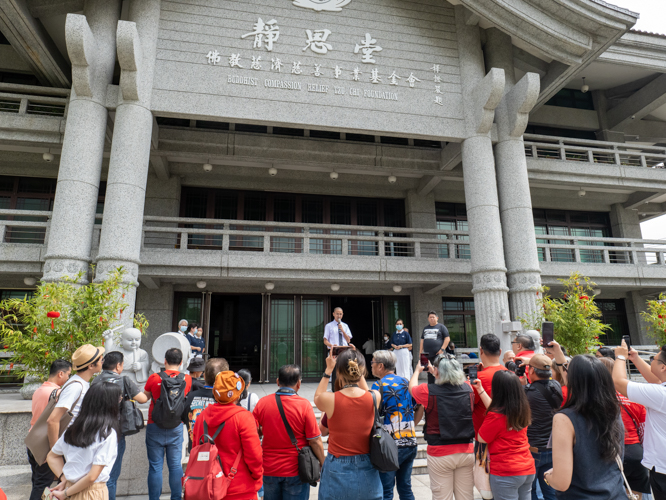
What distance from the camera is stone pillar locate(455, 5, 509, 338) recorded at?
34.0 feet

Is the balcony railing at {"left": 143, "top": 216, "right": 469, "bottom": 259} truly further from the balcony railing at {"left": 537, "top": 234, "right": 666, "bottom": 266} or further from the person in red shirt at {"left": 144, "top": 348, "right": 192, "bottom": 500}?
the person in red shirt at {"left": 144, "top": 348, "right": 192, "bottom": 500}

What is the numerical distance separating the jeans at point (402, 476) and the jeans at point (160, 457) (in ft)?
7.64

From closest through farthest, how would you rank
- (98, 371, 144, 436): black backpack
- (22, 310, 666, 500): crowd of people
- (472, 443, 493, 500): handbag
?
1. (22, 310, 666, 500): crowd of people
2. (472, 443, 493, 500): handbag
3. (98, 371, 144, 436): black backpack

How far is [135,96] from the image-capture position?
9.45 metres

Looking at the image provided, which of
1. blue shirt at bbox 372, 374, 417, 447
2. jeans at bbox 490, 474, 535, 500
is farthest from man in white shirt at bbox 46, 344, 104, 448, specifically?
jeans at bbox 490, 474, 535, 500

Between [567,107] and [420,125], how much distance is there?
8589mm

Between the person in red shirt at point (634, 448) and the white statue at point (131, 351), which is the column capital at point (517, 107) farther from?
the white statue at point (131, 351)

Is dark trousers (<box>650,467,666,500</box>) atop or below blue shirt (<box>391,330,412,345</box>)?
below

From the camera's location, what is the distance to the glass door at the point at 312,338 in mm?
12867

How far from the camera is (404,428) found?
3.83 metres

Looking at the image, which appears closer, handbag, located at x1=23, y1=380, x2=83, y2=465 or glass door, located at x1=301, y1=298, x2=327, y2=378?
handbag, located at x1=23, y1=380, x2=83, y2=465

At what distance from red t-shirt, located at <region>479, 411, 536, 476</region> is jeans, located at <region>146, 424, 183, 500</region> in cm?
334

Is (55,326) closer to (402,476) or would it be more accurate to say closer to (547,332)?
(402,476)

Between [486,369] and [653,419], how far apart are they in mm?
1268
